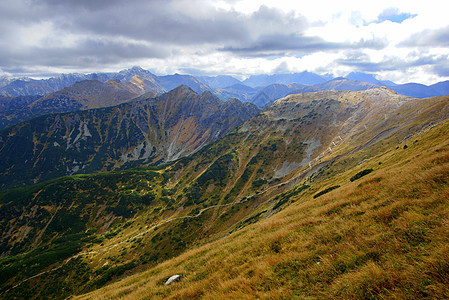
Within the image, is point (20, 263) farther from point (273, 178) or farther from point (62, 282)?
point (273, 178)

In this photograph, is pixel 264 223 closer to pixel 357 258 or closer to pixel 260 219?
pixel 357 258

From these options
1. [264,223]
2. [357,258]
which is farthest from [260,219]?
[357,258]

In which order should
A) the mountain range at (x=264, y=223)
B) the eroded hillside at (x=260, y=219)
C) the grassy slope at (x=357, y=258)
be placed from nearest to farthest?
1. the grassy slope at (x=357, y=258)
2. the mountain range at (x=264, y=223)
3. the eroded hillside at (x=260, y=219)

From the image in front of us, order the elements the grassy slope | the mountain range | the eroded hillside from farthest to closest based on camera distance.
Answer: the eroded hillside < the mountain range < the grassy slope

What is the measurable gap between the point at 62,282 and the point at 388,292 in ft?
370

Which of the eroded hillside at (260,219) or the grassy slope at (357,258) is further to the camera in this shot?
the eroded hillside at (260,219)

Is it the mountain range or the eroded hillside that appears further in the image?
the eroded hillside

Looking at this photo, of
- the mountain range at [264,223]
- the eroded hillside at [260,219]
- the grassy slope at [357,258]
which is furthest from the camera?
the eroded hillside at [260,219]

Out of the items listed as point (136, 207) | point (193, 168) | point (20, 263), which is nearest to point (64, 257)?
point (20, 263)

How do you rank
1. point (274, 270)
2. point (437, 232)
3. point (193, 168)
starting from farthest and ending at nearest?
point (193, 168)
point (274, 270)
point (437, 232)

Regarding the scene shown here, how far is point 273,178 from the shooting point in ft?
499

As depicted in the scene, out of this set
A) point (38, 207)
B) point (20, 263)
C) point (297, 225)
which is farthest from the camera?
point (38, 207)

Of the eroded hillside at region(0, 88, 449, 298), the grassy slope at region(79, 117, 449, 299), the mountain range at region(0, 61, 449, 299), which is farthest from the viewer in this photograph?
the eroded hillside at region(0, 88, 449, 298)

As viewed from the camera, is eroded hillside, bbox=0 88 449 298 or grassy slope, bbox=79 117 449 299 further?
eroded hillside, bbox=0 88 449 298
